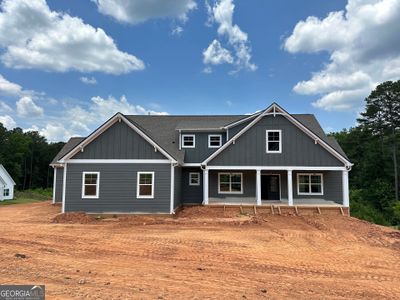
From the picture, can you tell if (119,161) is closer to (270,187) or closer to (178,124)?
(178,124)

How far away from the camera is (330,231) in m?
13.6

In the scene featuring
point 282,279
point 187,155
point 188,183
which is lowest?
point 282,279

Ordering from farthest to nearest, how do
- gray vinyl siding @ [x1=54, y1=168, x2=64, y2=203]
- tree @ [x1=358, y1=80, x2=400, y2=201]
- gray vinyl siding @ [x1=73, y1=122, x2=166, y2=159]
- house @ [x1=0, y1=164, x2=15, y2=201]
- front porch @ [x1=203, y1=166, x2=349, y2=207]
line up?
tree @ [x1=358, y1=80, x2=400, y2=201], house @ [x1=0, y1=164, x2=15, y2=201], gray vinyl siding @ [x1=54, y1=168, x2=64, y2=203], front porch @ [x1=203, y1=166, x2=349, y2=207], gray vinyl siding @ [x1=73, y1=122, x2=166, y2=159]

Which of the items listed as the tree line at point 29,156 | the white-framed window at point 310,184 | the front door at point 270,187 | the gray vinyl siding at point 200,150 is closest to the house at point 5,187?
the gray vinyl siding at point 200,150

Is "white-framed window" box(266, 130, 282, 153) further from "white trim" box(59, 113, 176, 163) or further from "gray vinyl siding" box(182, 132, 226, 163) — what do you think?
"white trim" box(59, 113, 176, 163)

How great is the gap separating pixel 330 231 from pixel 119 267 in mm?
9951

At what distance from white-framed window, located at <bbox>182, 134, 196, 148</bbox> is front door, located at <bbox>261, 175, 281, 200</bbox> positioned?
5510 millimetres

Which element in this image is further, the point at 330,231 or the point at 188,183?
the point at 188,183

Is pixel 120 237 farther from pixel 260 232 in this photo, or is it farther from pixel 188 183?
pixel 188 183

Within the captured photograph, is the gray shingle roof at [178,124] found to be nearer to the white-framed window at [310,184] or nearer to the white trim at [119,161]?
the white-framed window at [310,184]

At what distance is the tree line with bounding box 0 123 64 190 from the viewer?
63.3 m

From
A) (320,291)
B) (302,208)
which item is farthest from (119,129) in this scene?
(320,291)

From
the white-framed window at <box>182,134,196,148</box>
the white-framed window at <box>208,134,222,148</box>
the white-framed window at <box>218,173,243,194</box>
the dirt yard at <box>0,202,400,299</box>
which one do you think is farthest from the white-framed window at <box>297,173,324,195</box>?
the white-framed window at <box>182,134,196,148</box>

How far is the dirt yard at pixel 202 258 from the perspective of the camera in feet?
20.7
